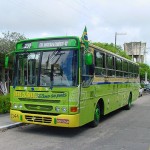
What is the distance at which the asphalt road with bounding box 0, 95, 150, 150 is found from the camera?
8.39 m

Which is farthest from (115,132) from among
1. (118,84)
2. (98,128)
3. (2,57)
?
(2,57)

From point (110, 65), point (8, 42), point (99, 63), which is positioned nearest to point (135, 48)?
point (8, 42)

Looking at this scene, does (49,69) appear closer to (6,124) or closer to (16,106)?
(16,106)

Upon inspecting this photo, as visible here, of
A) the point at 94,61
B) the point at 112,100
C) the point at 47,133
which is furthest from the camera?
the point at 112,100

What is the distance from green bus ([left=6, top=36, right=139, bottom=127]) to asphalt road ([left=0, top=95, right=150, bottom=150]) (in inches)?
18.2

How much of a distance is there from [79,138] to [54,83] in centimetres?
182

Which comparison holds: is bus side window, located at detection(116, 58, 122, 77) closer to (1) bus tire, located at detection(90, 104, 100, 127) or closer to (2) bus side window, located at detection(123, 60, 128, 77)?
(2) bus side window, located at detection(123, 60, 128, 77)

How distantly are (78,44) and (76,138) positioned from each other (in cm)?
285

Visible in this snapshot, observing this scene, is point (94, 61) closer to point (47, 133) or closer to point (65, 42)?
point (65, 42)

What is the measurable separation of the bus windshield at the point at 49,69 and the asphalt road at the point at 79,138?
1629 millimetres

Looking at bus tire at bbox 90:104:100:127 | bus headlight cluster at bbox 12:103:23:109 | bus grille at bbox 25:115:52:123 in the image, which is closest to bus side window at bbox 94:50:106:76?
bus tire at bbox 90:104:100:127

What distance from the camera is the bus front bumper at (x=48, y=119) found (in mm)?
9398

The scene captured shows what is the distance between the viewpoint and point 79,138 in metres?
9.60

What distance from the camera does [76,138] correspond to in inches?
378
